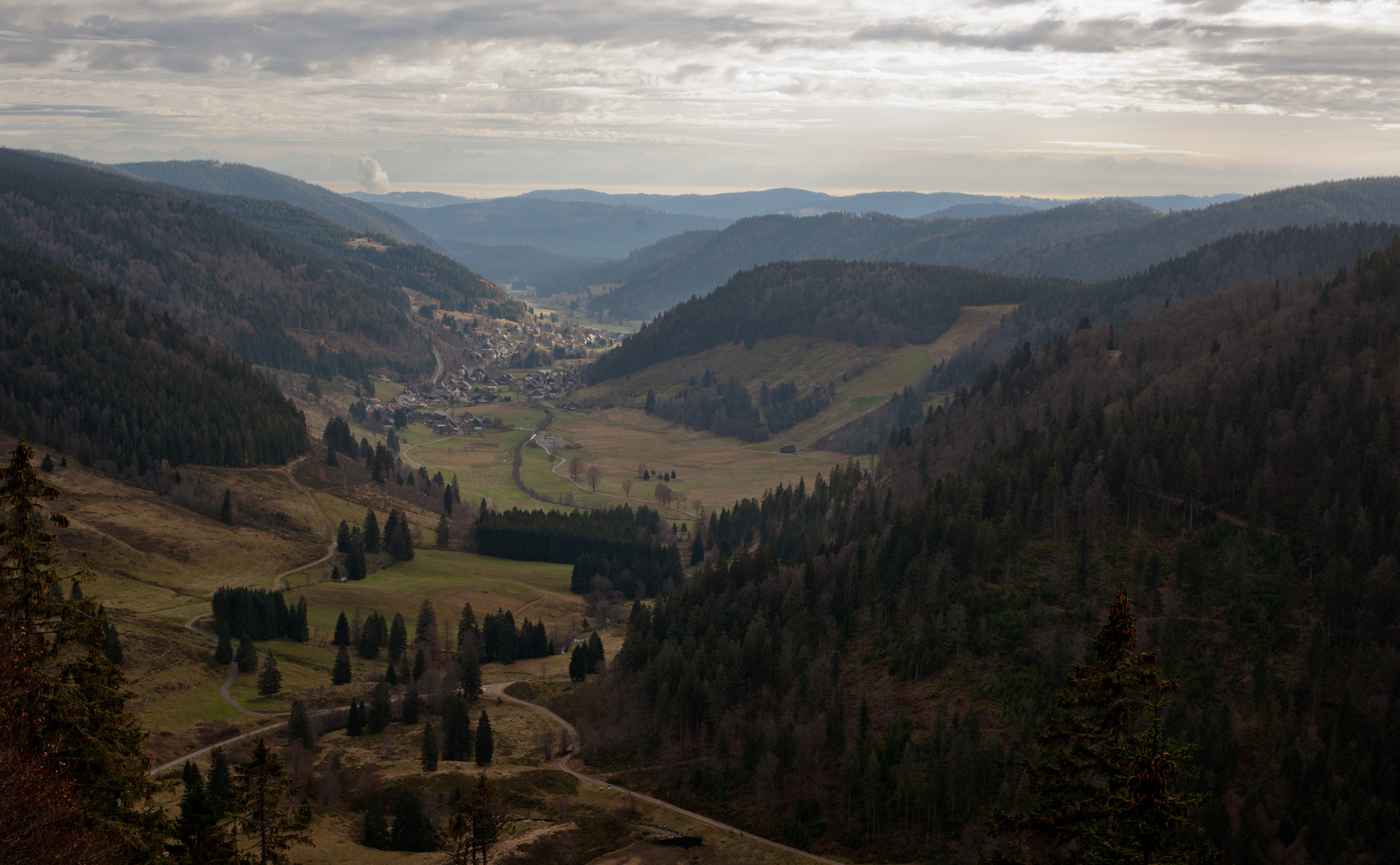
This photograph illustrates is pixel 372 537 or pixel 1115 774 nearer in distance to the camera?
pixel 1115 774

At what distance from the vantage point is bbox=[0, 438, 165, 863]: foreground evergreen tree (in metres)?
31.0

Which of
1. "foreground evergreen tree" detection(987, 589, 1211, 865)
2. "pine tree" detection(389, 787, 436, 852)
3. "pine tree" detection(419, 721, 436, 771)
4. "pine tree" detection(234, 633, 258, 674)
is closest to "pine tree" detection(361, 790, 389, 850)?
"pine tree" detection(389, 787, 436, 852)

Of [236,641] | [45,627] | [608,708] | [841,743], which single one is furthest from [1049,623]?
[236,641]

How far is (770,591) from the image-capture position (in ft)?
424

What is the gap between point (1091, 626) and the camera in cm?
10219

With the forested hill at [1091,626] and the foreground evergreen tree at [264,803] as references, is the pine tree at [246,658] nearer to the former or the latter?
the forested hill at [1091,626]

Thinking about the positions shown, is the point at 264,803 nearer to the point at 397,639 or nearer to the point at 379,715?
the point at 379,715

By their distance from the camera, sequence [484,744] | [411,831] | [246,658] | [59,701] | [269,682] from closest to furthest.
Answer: [59,701] → [411,831] → [484,744] → [269,682] → [246,658]

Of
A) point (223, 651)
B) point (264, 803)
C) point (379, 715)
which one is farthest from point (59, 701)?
point (223, 651)

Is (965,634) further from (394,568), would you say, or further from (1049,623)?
(394,568)

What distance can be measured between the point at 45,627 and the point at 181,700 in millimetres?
87218

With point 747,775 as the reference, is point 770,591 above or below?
above

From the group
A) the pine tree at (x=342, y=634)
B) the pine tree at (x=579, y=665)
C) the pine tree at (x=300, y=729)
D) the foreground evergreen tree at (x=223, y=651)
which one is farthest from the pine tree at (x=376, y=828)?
the pine tree at (x=342, y=634)

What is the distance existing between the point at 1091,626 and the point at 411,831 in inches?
2729
